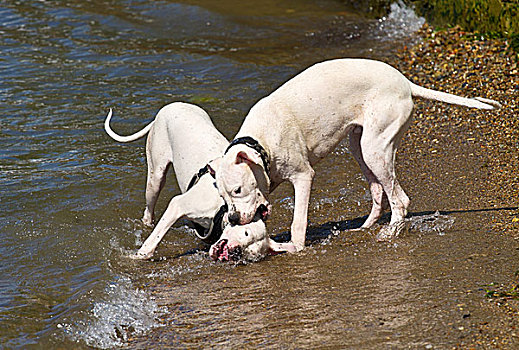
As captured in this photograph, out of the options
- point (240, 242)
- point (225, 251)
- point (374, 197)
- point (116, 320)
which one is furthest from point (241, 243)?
point (374, 197)

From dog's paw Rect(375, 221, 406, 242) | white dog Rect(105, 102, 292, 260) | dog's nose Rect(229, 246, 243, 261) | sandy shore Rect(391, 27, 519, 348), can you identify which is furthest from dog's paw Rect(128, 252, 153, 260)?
sandy shore Rect(391, 27, 519, 348)

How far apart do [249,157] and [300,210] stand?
840 mm

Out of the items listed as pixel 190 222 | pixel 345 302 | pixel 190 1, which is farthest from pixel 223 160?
pixel 190 1

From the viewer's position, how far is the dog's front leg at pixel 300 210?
5.99 meters

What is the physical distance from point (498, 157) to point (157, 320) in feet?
13.7

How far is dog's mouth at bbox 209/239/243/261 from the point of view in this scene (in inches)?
221

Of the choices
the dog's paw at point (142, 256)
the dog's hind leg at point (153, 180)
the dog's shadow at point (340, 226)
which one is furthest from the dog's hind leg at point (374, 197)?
the dog's paw at point (142, 256)

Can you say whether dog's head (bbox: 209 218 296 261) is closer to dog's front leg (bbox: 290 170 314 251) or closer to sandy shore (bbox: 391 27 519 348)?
dog's front leg (bbox: 290 170 314 251)

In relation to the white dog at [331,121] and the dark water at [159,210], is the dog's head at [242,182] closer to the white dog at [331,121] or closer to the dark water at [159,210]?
the white dog at [331,121]

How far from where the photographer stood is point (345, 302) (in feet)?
15.6

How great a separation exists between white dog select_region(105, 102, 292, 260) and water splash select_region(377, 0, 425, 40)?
7.51 m

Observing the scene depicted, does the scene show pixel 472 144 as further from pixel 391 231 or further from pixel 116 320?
pixel 116 320

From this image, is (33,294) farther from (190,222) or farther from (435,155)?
(435,155)

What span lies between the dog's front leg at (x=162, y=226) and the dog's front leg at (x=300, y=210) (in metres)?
0.94
